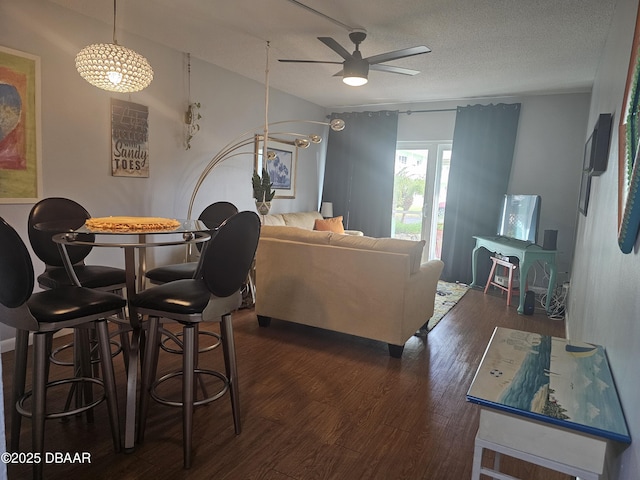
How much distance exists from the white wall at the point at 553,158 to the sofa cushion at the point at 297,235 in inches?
132

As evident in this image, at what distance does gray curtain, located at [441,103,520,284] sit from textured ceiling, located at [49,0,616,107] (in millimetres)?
677

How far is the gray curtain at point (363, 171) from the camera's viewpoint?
6168mm

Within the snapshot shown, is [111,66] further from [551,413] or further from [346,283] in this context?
[551,413]

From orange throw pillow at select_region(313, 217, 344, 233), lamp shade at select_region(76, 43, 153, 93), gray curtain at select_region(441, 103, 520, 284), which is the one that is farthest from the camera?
orange throw pillow at select_region(313, 217, 344, 233)

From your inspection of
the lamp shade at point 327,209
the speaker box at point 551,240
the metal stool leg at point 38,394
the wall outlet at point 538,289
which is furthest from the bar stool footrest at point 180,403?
the lamp shade at point 327,209

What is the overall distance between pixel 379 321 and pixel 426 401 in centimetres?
76

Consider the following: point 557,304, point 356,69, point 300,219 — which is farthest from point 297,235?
point 557,304

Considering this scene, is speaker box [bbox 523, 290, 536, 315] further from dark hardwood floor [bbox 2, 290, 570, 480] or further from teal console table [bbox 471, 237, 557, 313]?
dark hardwood floor [bbox 2, 290, 570, 480]

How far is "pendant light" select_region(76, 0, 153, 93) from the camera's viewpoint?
Answer: 7.34 feet

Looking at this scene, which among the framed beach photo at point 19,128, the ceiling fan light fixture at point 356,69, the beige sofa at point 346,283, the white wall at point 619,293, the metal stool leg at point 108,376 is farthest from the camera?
the ceiling fan light fixture at point 356,69

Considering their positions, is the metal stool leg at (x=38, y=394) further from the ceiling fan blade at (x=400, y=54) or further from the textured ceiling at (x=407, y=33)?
the ceiling fan blade at (x=400, y=54)

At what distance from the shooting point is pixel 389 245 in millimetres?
3035

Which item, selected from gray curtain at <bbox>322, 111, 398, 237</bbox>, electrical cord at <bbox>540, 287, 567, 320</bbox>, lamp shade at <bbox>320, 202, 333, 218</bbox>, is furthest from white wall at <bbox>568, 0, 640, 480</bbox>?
lamp shade at <bbox>320, 202, 333, 218</bbox>

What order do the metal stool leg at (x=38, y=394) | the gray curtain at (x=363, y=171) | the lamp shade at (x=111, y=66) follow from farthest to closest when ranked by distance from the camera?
the gray curtain at (x=363, y=171) → the lamp shade at (x=111, y=66) → the metal stool leg at (x=38, y=394)
